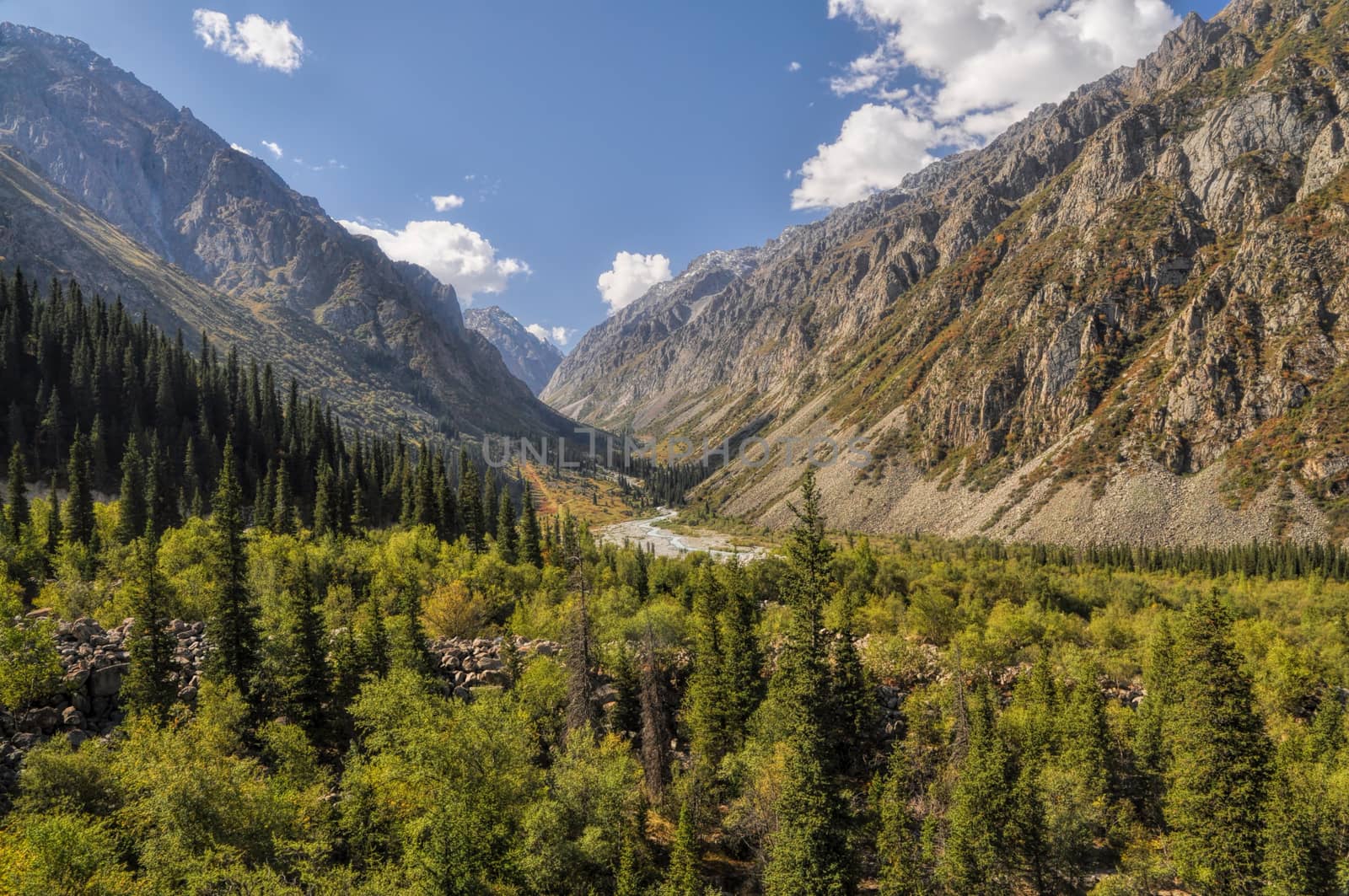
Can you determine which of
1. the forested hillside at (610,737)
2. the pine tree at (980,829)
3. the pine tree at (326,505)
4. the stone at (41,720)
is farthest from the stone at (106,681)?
the pine tree at (326,505)

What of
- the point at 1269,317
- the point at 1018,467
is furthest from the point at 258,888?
the point at 1269,317

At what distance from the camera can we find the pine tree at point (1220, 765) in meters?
29.6

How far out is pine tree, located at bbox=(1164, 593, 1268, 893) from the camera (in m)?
29.6

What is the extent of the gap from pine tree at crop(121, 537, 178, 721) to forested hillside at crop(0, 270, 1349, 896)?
0.16 metres

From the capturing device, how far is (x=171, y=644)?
33.7 meters

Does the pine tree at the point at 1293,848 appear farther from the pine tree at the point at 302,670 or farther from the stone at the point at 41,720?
the stone at the point at 41,720

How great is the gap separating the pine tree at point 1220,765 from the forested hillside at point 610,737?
132 mm

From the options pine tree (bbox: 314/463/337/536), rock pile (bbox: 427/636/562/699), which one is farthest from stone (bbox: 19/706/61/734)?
pine tree (bbox: 314/463/337/536)

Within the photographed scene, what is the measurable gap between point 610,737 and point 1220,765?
3048 centimetres

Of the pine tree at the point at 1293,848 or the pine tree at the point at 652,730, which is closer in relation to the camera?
the pine tree at the point at 1293,848

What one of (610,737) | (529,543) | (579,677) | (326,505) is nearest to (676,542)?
(529,543)

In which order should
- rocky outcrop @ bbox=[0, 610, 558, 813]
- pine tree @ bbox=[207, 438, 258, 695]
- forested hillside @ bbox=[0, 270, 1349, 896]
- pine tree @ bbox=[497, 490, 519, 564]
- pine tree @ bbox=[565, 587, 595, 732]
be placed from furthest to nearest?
pine tree @ bbox=[497, 490, 519, 564] < pine tree @ bbox=[565, 587, 595, 732] < pine tree @ bbox=[207, 438, 258, 695] < rocky outcrop @ bbox=[0, 610, 558, 813] < forested hillside @ bbox=[0, 270, 1349, 896]

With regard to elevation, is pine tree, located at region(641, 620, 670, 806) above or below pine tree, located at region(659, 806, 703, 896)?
above

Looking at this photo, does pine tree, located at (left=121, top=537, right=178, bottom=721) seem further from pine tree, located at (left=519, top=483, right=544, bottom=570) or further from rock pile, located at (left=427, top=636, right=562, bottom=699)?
pine tree, located at (left=519, top=483, right=544, bottom=570)
